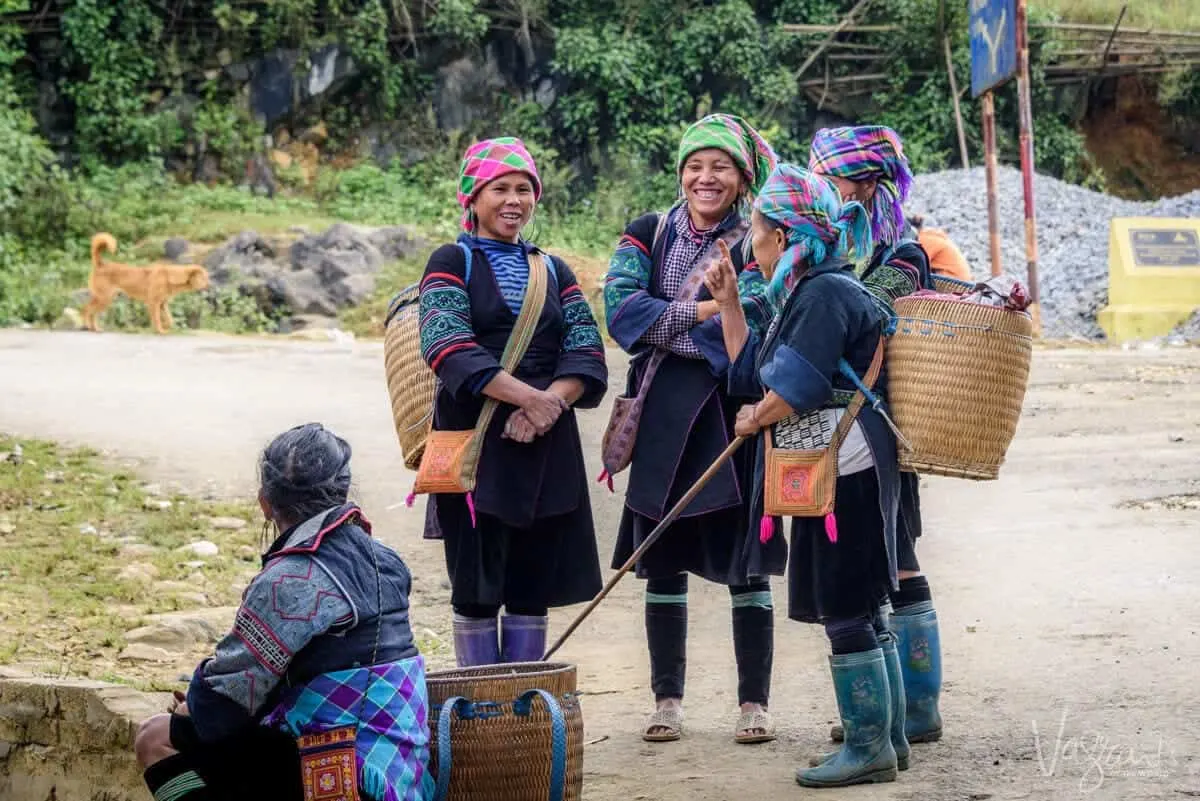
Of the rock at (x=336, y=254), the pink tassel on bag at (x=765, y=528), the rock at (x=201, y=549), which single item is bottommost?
the rock at (x=201, y=549)

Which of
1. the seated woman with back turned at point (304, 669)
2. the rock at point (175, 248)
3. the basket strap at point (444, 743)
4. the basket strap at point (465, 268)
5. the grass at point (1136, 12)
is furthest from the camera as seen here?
the grass at point (1136, 12)

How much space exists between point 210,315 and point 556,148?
32.0ft

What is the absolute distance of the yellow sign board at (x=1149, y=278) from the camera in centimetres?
1741

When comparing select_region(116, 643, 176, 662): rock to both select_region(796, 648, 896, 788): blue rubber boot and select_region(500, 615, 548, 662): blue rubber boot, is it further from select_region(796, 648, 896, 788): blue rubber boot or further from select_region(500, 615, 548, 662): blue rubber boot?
select_region(796, 648, 896, 788): blue rubber boot

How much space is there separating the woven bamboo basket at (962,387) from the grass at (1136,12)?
2355cm

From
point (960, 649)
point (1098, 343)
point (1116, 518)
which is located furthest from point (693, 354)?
point (1098, 343)

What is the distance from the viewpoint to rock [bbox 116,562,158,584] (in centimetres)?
670

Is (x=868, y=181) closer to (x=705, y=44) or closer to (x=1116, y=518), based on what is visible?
(x=1116, y=518)

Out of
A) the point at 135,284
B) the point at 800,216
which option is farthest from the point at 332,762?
the point at 135,284

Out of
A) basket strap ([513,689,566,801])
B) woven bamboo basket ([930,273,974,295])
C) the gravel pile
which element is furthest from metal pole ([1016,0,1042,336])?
basket strap ([513,689,566,801])

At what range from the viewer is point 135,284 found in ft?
53.6

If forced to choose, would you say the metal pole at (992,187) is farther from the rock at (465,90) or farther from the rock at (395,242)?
the rock at (465,90)

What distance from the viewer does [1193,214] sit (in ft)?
71.2

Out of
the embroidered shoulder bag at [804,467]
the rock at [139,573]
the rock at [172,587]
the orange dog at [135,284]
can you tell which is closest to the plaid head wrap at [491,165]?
the embroidered shoulder bag at [804,467]
